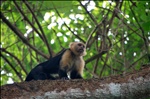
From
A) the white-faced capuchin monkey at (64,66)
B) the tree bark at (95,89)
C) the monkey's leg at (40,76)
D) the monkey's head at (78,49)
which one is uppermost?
the monkey's head at (78,49)

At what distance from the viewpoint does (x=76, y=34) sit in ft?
23.1

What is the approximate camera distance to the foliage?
19.6 feet

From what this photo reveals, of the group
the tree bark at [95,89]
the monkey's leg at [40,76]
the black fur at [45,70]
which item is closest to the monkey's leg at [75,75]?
the black fur at [45,70]

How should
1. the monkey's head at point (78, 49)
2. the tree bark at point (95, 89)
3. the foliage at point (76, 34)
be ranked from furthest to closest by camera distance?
1. the monkey's head at point (78, 49)
2. the foliage at point (76, 34)
3. the tree bark at point (95, 89)

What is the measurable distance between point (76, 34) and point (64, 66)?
89 cm

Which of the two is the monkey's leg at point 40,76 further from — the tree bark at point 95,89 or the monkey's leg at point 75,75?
the tree bark at point 95,89

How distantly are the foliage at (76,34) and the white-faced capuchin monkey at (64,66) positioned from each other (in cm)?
17

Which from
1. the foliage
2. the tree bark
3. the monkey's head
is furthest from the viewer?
the monkey's head

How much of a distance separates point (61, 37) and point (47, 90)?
4611mm

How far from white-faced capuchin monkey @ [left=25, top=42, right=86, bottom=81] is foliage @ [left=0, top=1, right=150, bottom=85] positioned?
0.17m

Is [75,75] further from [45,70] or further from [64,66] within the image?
[45,70]

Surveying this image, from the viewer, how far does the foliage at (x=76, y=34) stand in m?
5.96

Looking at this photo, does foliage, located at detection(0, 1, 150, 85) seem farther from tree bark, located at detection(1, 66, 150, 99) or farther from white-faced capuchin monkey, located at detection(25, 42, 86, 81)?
tree bark, located at detection(1, 66, 150, 99)

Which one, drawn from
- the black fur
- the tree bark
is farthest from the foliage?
the tree bark
